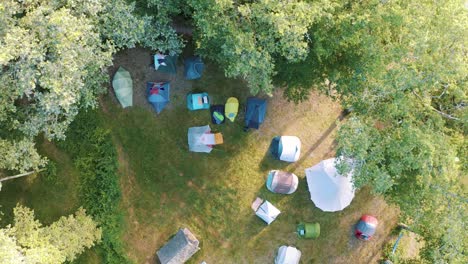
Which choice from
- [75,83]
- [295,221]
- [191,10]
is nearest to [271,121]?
[295,221]

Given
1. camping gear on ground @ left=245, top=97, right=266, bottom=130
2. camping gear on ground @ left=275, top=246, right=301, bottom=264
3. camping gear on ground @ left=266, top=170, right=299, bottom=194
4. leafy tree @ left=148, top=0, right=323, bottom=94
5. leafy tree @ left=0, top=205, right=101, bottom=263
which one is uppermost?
leafy tree @ left=148, top=0, right=323, bottom=94

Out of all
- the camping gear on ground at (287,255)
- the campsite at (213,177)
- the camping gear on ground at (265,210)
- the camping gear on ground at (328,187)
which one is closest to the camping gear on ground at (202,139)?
the campsite at (213,177)

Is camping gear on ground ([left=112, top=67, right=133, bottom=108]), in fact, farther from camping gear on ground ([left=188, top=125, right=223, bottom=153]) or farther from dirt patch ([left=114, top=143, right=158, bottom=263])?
camping gear on ground ([left=188, top=125, right=223, bottom=153])

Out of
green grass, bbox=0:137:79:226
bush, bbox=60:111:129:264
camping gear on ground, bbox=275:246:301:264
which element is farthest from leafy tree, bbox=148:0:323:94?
green grass, bbox=0:137:79:226

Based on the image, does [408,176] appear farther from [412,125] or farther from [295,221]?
[295,221]

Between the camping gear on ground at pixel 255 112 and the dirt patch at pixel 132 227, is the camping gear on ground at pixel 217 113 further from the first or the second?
the dirt patch at pixel 132 227

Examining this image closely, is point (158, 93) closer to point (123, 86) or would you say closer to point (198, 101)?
point (123, 86)

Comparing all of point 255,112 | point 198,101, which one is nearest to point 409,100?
point 255,112
